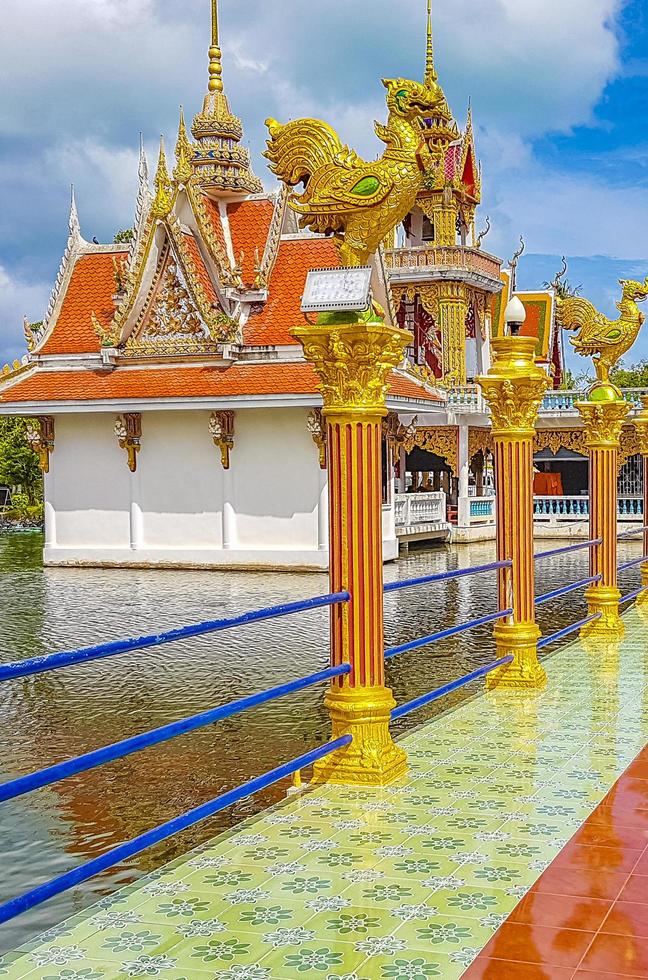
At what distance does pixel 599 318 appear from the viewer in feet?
33.0

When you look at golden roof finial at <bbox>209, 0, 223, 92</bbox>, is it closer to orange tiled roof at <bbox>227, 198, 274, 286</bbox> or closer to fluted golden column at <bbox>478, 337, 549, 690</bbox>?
orange tiled roof at <bbox>227, 198, 274, 286</bbox>

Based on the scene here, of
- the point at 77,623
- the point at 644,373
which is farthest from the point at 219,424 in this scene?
the point at 644,373

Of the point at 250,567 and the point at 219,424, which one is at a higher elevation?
the point at 219,424

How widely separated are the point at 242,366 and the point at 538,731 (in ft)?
44.1

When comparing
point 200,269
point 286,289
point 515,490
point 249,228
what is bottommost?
point 515,490

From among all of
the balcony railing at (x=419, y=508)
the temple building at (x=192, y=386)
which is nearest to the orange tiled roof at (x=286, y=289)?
the temple building at (x=192, y=386)

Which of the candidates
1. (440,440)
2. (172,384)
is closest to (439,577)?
(172,384)

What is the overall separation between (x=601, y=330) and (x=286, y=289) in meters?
10.3

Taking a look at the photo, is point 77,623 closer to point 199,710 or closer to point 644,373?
point 199,710

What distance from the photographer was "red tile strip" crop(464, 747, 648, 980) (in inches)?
119

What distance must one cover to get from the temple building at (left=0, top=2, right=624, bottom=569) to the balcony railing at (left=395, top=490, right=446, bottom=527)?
50cm

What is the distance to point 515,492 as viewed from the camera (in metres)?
7.55

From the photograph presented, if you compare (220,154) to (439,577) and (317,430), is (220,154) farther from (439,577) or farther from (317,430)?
(439,577)

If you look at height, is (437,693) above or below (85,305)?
below
